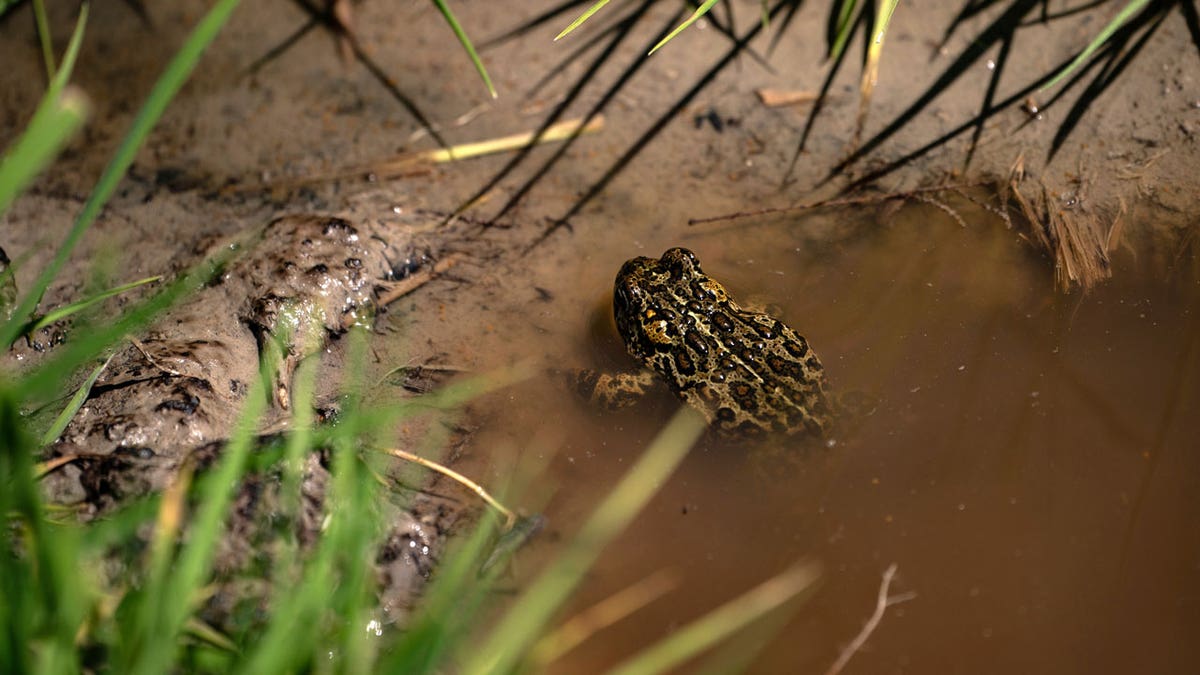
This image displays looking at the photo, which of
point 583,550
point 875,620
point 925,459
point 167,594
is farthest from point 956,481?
point 167,594

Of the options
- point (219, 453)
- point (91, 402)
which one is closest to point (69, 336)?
point (91, 402)

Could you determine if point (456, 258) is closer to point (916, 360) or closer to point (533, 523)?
point (533, 523)

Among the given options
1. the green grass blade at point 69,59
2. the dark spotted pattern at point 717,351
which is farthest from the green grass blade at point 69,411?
the dark spotted pattern at point 717,351

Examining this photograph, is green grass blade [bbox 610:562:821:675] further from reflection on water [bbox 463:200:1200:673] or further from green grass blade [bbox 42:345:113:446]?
green grass blade [bbox 42:345:113:446]

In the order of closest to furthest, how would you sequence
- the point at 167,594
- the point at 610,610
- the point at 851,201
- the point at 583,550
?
the point at 167,594, the point at 583,550, the point at 610,610, the point at 851,201

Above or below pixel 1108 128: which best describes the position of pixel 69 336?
below

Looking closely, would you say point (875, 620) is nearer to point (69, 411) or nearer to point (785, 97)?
point (785, 97)

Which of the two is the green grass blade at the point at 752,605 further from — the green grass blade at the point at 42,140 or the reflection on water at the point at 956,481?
the green grass blade at the point at 42,140
